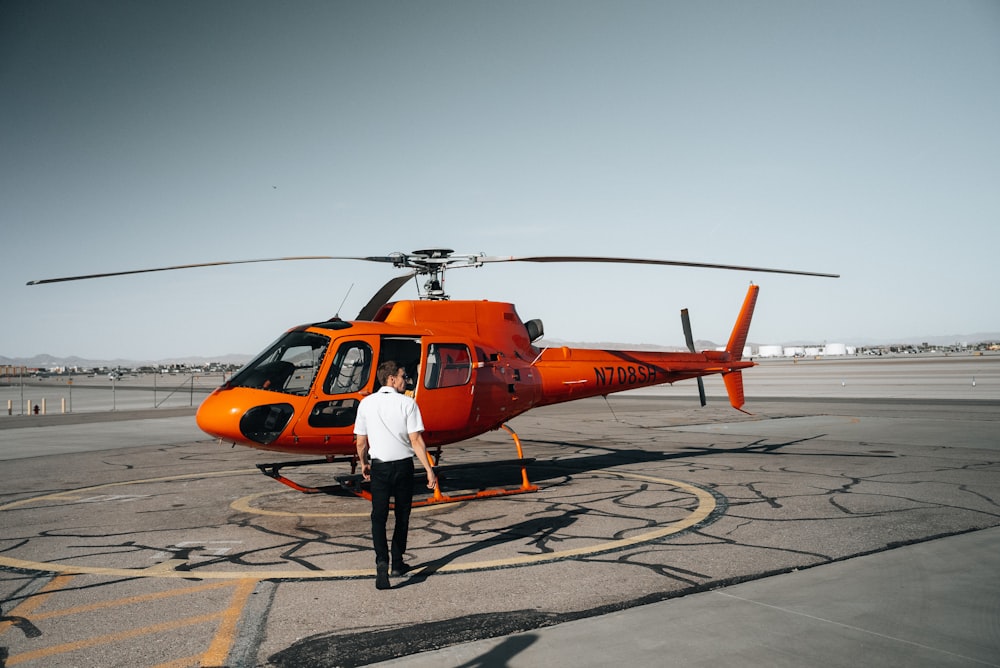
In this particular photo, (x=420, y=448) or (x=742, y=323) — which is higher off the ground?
(x=742, y=323)

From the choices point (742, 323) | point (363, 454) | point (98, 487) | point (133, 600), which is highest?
point (742, 323)

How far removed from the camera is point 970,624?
453 cm

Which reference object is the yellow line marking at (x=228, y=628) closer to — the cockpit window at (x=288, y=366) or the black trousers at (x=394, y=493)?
the black trousers at (x=394, y=493)

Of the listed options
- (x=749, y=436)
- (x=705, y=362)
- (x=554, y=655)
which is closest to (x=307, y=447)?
(x=554, y=655)

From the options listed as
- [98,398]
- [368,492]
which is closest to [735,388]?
[368,492]

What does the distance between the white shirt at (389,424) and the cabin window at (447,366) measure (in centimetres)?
356

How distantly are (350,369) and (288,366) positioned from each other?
0.84 metres

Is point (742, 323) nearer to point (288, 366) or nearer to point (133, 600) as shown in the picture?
point (288, 366)

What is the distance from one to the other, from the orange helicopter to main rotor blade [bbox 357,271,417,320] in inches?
0.8

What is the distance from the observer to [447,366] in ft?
32.8

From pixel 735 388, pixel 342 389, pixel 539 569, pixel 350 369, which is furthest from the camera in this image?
pixel 735 388

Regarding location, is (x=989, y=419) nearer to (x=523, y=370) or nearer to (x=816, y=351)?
(x=523, y=370)

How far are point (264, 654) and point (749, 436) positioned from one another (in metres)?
15.3

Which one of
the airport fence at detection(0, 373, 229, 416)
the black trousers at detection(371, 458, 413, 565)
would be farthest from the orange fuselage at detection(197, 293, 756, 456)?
the airport fence at detection(0, 373, 229, 416)
